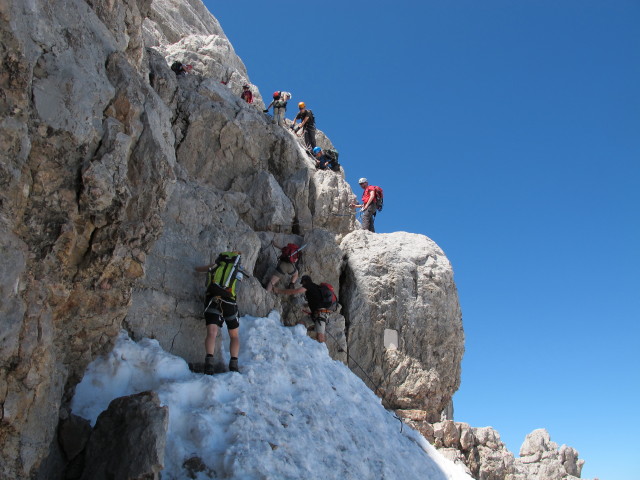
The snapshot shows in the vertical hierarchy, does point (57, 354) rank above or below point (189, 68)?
below


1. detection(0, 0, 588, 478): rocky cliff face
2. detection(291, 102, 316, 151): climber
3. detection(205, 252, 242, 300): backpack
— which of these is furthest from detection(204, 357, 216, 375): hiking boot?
detection(291, 102, 316, 151): climber

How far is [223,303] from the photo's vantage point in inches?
481

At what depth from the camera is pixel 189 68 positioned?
25391mm

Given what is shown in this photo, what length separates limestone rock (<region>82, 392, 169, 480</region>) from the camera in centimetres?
795

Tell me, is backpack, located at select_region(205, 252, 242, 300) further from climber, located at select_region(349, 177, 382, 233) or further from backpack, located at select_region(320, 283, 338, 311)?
climber, located at select_region(349, 177, 382, 233)

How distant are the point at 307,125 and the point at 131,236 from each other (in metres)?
17.6

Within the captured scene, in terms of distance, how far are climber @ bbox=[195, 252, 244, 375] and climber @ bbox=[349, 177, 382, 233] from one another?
972 cm

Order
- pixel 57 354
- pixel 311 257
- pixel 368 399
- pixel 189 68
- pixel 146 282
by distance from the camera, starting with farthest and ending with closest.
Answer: pixel 189 68 → pixel 311 257 → pixel 368 399 → pixel 146 282 → pixel 57 354

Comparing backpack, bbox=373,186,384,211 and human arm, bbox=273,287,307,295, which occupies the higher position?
backpack, bbox=373,186,384,211

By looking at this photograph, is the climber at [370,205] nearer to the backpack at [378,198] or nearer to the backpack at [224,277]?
the backpack at [378,198]

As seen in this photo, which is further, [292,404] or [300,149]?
[300,149]

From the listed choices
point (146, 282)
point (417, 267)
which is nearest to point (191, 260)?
point (146, 282)

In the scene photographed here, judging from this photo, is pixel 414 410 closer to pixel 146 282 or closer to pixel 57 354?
pixel 146 282

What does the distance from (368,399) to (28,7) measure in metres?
10.9
